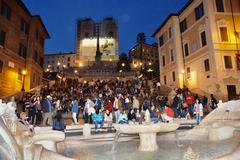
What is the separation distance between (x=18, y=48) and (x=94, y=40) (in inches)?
1832

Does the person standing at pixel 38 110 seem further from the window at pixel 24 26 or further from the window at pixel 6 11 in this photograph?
the window at pixel 24 26

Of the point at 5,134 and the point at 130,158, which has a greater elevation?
the point at 5,134

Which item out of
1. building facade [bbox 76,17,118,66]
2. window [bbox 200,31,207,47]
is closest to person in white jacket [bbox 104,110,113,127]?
window [bbox 200,31,207,47]

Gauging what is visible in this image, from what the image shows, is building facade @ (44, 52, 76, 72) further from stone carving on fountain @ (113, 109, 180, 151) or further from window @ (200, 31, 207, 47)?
stone carving on fountain @ (113, 109, 180, 151)

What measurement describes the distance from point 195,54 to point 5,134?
26.8m

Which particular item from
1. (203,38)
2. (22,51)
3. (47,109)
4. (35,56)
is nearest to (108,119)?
(47,109)

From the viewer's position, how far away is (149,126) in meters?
8.01

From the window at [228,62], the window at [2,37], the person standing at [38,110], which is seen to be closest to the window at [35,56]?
the window at [2,37]

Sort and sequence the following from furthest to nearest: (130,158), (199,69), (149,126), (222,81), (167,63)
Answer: (167,63) → (199,69) → (222,81) → (149,126) → (130,158)

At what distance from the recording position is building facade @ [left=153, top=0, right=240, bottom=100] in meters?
23.2

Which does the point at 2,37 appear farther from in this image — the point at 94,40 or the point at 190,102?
the point at 94,40

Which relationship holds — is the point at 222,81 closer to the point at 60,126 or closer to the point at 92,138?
the point at 92,138

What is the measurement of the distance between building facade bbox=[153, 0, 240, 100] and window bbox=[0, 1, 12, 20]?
22.4 m

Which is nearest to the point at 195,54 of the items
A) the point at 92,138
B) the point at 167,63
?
the point at 167,63
